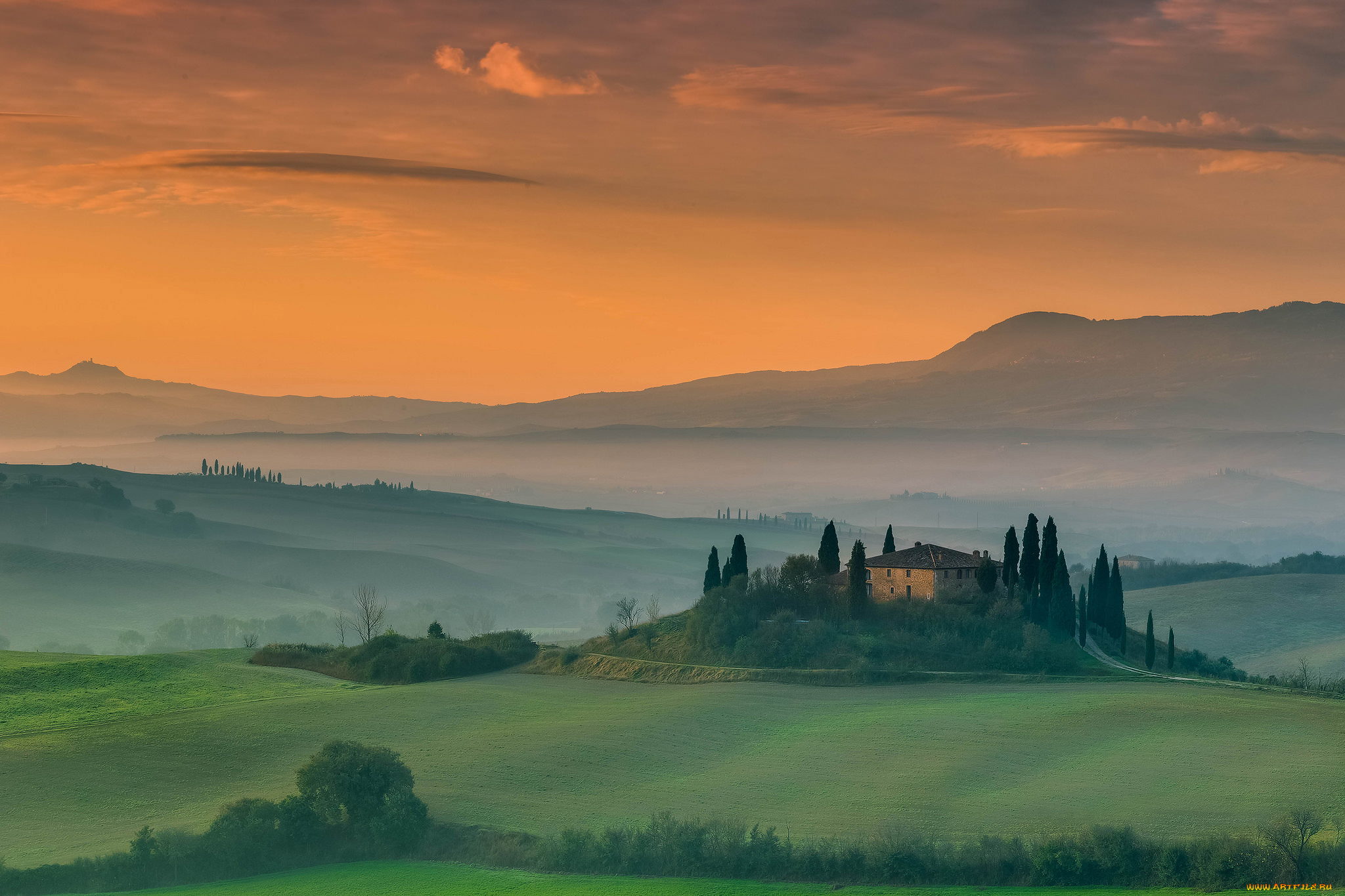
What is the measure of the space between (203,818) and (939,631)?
6408 cm

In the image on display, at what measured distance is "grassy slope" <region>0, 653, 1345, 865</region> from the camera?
74625 mm

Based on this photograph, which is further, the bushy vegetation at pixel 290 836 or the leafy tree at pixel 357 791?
the leafy tree at pixel 357 791

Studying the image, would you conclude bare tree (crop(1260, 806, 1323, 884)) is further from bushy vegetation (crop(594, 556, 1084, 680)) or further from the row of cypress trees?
the row of cypress trees

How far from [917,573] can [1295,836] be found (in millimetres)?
61510

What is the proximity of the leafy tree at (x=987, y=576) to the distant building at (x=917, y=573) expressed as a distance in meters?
0.60

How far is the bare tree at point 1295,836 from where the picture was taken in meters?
63.3

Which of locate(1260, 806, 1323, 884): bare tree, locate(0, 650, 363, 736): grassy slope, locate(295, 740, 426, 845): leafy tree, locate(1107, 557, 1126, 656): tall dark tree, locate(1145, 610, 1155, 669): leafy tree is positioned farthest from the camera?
locate(1107, 557, 1126, 656): tall dark tree

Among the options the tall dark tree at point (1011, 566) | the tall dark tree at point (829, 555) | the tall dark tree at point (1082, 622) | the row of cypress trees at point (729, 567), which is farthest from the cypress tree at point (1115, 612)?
the row of cypress trees at point (729, 567)

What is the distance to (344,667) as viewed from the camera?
126 m

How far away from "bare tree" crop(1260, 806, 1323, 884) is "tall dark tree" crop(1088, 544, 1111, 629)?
63.2 metres

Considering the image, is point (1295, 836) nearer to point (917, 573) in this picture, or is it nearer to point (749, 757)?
point (749, 757)

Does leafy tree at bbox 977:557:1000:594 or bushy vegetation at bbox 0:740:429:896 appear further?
leafy tree at bbox 977:557:1000:594

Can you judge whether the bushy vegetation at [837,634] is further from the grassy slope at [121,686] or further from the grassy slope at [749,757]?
the grassy slope at [121,686]

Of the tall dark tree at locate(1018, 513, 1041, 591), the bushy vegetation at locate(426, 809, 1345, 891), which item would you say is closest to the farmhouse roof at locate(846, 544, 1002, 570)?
the tall dark tree at locate(1018, 513, 1041, 591)
